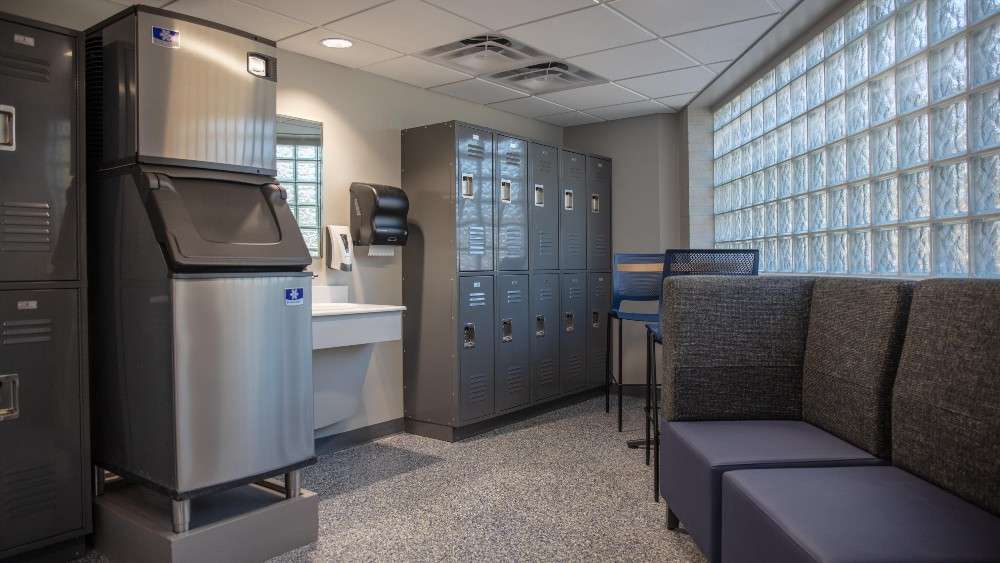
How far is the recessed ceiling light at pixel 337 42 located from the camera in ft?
11.6

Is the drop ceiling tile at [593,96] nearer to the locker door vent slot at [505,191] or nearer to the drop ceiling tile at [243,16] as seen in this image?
the locker door vent slot at [505,191]

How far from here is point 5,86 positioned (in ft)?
7.32

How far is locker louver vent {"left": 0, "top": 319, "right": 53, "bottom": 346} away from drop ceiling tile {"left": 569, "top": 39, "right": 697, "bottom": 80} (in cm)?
305

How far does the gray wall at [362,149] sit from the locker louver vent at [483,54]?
1.79ft

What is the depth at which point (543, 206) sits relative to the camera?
4875mm

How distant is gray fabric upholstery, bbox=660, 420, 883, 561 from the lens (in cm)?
185

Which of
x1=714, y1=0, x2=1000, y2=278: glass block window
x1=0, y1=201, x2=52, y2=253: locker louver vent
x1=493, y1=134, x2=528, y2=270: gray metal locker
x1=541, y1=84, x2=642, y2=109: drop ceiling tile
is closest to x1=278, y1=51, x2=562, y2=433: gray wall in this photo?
x1=493, y1=134, x2=528, y2=270: gray metal locker

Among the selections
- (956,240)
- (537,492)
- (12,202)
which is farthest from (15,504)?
(956,240)

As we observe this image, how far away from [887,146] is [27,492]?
357cm

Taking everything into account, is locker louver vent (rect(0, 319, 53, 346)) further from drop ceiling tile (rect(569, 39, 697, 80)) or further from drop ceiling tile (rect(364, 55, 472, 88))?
drop ceiling tile (rect(569, 39, 697, 80))

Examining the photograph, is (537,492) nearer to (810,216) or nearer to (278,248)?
(278,248)

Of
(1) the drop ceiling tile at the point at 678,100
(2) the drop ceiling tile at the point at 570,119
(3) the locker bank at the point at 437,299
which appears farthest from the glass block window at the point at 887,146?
(2) the drop ceiling tile at the point at 570,119

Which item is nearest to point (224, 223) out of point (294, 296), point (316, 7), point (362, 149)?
point (294, 296)

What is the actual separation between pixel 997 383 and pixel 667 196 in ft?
13.6
